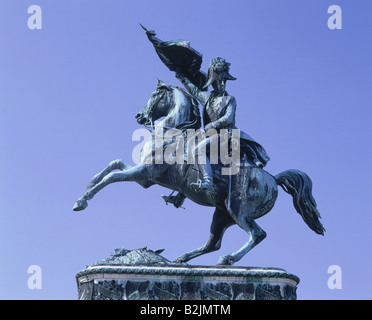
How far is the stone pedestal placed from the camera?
64.2 ft

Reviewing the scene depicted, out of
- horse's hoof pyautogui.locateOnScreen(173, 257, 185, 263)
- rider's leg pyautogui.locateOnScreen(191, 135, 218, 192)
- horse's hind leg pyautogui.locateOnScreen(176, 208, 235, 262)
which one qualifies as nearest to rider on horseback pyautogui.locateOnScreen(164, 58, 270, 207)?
rider's leg pyautogui.locateOnScreen(191, 135, 218, 192)

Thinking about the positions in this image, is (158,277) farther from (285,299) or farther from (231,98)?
(231,98)

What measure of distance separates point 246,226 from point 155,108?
305cm

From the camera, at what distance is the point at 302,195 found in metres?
21.9

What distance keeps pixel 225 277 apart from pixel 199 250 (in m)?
1.76

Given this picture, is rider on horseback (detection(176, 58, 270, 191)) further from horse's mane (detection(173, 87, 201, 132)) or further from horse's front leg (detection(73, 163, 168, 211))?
horse's front leg (detection(73, 163, 168, 211))

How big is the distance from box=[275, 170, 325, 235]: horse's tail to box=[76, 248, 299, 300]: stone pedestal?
195cm

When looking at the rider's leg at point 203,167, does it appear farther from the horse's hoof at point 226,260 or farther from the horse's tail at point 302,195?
the horse's tail at point 302,195

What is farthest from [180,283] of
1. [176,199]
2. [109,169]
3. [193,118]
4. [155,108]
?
[155,108]

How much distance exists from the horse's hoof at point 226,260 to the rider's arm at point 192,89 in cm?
337

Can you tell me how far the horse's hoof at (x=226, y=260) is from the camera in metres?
20.4

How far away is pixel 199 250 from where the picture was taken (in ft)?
70.7

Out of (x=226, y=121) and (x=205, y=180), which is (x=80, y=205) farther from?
(x=226, y=121)
